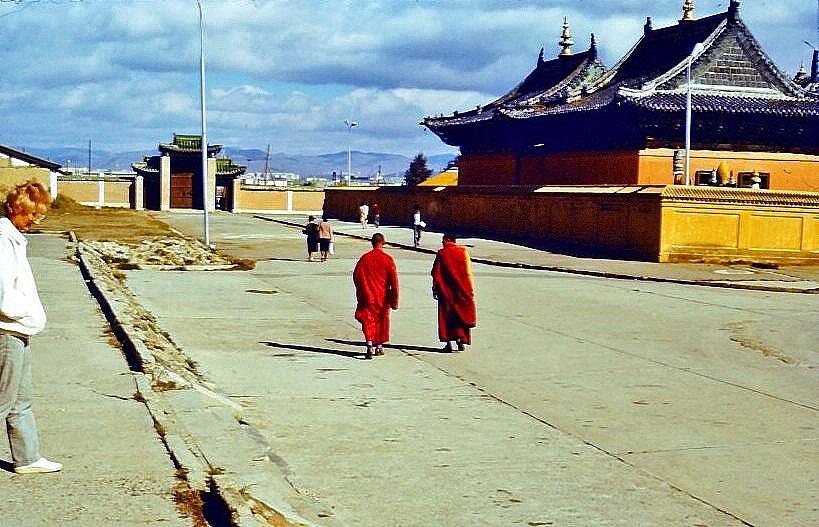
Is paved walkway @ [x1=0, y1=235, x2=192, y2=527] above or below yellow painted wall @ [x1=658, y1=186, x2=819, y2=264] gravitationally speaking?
below

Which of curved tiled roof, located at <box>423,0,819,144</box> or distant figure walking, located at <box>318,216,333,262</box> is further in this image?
curved tiled roof, located at <box>423,0,819,144</box>

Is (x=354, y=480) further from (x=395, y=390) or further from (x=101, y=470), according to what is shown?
(x=395, y=390)

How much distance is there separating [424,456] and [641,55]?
40790 millimetres

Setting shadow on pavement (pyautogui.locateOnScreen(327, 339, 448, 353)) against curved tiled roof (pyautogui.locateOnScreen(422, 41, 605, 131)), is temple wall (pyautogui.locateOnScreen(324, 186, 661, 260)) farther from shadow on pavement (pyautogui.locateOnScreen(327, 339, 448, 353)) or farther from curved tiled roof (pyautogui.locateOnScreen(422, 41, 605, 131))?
shadow on pavement (pyautogui.locateOnScreen(327, 339, 448, 353))

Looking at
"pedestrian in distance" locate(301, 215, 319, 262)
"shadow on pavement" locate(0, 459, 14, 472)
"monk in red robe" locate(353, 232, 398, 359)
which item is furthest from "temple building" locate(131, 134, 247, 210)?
"shadow on pavement" locate(0, 459, 14, 472)

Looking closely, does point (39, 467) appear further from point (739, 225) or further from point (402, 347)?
point (739, 225)

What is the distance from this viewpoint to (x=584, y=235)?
36.4m

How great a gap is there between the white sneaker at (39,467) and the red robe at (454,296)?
7269 mm

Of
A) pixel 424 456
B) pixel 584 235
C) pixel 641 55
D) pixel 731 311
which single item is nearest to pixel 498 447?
pixel 424 456

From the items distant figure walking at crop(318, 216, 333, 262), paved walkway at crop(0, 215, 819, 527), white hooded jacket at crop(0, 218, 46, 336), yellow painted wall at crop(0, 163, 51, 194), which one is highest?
yellow painted wall at crop(0, 163, 51, 194)

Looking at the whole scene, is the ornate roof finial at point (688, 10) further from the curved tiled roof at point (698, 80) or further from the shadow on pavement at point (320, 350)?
the shadow on pavement at point (320, 350)

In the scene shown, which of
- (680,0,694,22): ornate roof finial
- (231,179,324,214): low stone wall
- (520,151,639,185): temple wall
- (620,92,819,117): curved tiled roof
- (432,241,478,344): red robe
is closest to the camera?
(432,241,478,344): red robe

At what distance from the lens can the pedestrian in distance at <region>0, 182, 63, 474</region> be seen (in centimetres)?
622

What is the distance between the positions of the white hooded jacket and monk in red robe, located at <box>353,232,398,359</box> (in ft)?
21.5
